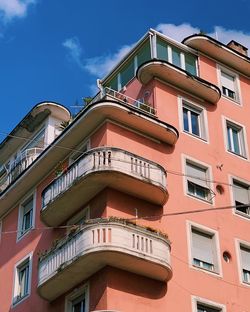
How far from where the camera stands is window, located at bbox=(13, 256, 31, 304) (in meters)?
28.4

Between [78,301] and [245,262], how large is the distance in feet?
22.9

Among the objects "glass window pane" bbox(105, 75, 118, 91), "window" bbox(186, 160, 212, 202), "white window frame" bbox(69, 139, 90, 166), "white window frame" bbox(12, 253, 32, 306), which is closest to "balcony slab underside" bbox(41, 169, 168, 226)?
"window" bbox(186, 160, 212, 202)

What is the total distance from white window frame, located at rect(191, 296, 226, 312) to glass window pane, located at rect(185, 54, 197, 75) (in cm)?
1128

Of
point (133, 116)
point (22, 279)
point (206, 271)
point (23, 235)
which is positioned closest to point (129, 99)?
point (133, 116)

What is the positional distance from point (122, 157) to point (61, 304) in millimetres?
5837

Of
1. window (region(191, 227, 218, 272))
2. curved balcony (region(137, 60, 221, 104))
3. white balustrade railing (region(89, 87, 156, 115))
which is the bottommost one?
window (region(191, 227, 218, 272))

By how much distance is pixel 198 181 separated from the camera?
27484 mm

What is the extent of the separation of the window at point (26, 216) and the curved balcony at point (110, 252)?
624cm

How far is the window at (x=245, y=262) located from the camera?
26.5 metres

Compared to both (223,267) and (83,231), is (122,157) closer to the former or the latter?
(83,231)

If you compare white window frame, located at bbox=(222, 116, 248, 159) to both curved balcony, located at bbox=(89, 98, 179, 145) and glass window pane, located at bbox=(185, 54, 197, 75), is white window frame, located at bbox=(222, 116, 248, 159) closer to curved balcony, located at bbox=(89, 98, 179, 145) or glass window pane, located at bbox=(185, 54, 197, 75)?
glass window pane, located at bbox=(185, 54, 197, 75)

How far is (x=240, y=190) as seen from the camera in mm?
28781

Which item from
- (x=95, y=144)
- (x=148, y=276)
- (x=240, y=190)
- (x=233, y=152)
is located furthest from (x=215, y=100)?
(x=148, y=276)

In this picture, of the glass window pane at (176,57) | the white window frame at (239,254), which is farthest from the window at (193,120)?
the white window frame at (239,254)
